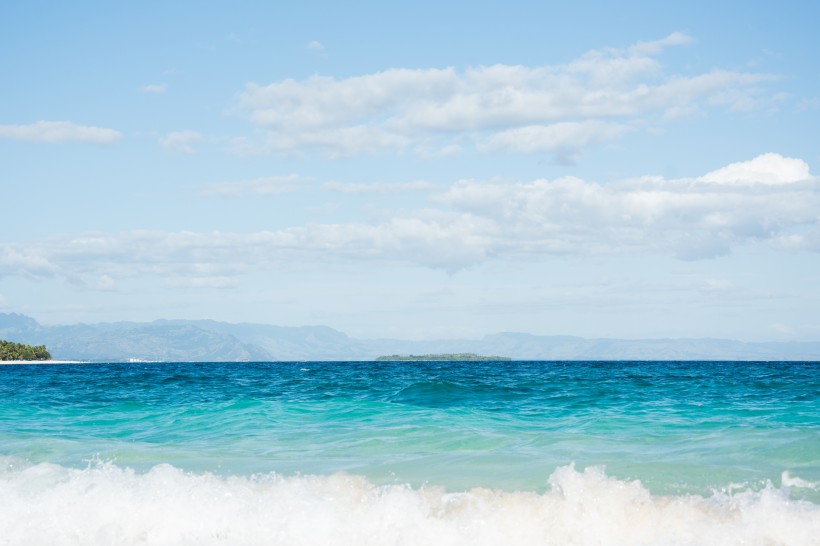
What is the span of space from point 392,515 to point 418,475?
9.00 ft

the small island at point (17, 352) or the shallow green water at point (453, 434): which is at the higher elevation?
the shallow green water at point (453, 434)

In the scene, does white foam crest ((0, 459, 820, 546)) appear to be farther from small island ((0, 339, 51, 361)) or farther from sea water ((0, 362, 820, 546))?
small island ((0, 339, 51, 361))

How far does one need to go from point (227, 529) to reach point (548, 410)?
14249 millimetres

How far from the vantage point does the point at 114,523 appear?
1141 cm

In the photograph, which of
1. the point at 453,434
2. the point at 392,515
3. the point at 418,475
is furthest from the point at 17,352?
the point at 392,515

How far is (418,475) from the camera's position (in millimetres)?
13883

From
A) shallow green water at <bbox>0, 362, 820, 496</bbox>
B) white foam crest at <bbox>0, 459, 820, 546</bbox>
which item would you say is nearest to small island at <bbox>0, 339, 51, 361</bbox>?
shallow green water at <bbox>0, 362, 820, 496</bbox>

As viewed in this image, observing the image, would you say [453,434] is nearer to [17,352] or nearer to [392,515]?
[392,515]

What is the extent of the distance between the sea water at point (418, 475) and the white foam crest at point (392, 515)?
0.03 m

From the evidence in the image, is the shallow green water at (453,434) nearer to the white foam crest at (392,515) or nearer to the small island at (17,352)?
the white foam crest at (392,515)

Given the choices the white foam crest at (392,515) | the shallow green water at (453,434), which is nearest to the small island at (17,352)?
the shallow green water at (453,434)

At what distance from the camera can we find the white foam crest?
10.6 metres

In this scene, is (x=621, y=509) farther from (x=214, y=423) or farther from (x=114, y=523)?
(x=214, y=423)

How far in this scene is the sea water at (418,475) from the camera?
10.9 meters
